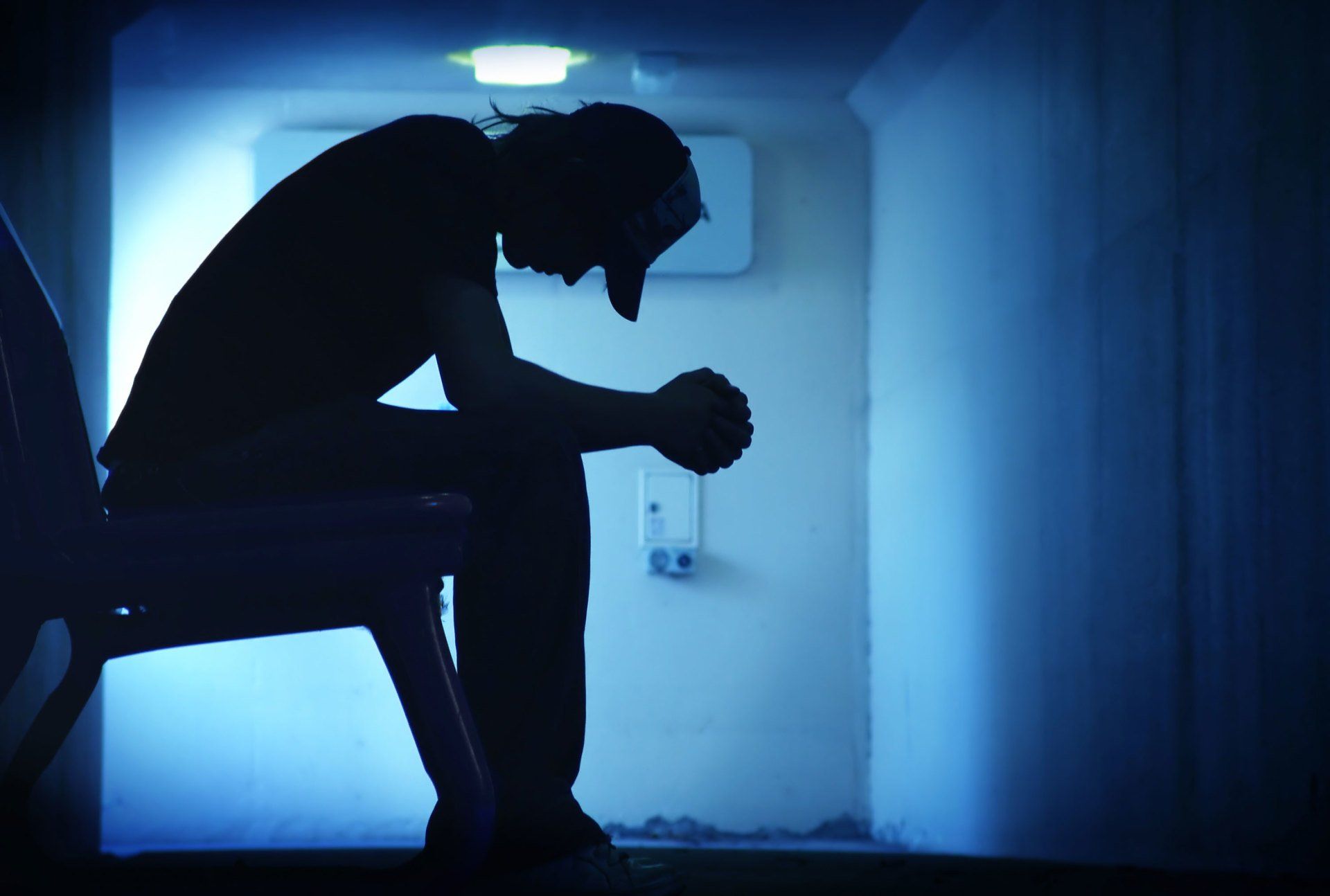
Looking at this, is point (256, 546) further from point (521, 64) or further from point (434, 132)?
point (521, 64)

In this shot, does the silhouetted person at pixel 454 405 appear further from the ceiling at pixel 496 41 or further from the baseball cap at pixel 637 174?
the ceiling at pixel 496 41

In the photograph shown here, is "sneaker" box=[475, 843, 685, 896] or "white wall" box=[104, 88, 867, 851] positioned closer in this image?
"sneaker" box=[475, 843, 685, 896]

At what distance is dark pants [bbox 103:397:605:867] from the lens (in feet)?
3.82

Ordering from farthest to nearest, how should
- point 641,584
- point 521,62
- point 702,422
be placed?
point 641,584
point 521,62
point 702,422

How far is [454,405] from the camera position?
1289 mm

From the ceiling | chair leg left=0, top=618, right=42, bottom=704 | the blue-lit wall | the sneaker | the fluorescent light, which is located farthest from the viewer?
the fluorescent light

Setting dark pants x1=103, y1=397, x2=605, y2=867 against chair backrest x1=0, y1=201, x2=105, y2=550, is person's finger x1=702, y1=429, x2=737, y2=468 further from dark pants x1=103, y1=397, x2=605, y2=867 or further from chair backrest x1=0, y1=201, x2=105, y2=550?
chair backrest x1=0, y1=201, x2=105, y2=550

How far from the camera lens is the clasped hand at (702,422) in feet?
4.14

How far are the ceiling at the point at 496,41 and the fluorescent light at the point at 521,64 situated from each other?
0.05 meters

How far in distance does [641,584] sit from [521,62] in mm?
1453

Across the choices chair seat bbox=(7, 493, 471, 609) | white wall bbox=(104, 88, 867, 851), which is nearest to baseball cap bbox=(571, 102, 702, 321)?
chair seat bbox=(7, 493, 471, 609)

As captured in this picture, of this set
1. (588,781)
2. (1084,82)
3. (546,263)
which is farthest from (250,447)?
(588,781)

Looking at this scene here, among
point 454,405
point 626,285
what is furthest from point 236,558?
point 626,285

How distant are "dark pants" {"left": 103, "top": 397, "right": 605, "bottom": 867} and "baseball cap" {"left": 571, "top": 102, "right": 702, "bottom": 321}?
13.2 inches
